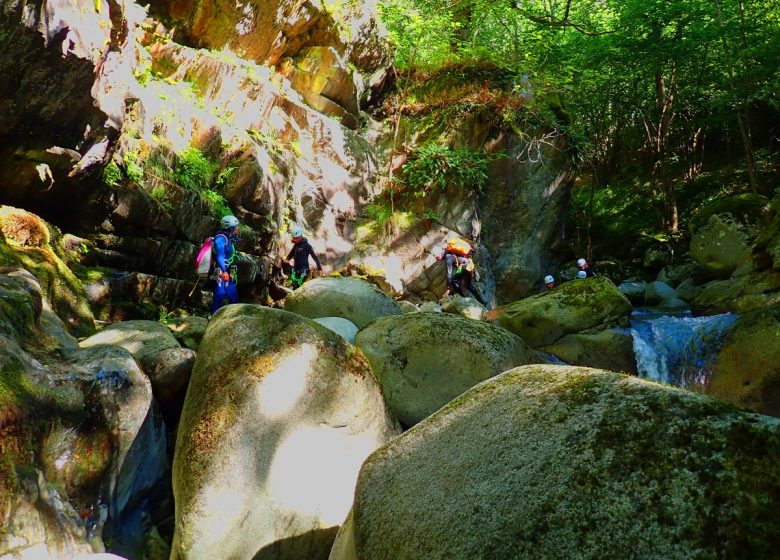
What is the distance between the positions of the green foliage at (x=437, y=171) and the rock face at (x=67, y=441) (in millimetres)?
12911

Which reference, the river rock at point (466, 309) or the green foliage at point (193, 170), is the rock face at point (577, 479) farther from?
the green foliage at point (193, 170)

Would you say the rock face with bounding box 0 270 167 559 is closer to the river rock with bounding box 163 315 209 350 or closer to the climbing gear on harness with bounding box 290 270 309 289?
the river rock with bounding box 163 315 209 350

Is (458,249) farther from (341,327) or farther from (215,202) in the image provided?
(341,327)

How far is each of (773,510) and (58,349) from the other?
4.54m

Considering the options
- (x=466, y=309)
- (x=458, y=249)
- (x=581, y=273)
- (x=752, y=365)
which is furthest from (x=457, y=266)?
(x=752, y=365)

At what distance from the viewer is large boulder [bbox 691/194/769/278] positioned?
485 inches

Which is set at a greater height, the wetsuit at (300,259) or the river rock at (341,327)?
the river rock at (341,327)

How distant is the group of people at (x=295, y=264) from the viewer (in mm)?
7773

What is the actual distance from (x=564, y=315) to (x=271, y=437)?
6.71 metres

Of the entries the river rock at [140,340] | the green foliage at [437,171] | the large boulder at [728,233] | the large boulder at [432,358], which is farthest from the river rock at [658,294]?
the river rock at [140,340]

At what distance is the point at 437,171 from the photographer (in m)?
16.0

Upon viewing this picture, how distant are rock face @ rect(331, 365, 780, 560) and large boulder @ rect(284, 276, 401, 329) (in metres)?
5.49

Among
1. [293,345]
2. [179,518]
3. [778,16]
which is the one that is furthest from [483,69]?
[179,518]

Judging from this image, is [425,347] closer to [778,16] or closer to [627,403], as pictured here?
[627,403]
